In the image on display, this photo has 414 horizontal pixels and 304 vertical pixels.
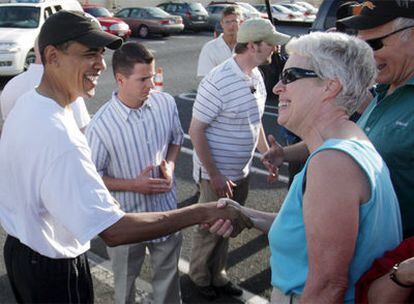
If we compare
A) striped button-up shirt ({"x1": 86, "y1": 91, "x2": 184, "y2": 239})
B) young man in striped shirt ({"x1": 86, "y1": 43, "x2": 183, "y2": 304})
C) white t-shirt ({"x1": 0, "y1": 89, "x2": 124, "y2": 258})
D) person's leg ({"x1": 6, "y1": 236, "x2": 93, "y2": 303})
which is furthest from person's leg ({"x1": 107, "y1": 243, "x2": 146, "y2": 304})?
white t-shirt ({"x1": 0, "y1": 89, "x2": 124, "y2": 258})

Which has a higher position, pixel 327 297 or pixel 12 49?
pixel 327 297

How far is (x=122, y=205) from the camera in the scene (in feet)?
10.00

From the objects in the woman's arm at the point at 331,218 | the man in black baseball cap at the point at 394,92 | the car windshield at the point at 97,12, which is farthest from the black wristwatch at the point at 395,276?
the car windshield at the point at 97,12

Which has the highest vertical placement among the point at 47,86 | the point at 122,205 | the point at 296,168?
the point at 47,86

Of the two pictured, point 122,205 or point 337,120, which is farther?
point 122,205

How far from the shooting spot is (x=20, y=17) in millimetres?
11945

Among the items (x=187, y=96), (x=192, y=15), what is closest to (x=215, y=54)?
(x=187, y=96)

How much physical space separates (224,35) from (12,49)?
21.6ft

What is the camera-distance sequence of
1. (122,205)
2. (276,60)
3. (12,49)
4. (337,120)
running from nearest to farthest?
(337,120)
(122,205)
(276,60)
(12,49)

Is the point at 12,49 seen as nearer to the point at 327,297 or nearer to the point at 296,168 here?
the point at 296,168

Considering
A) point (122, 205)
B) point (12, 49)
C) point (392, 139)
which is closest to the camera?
point (392, 139)

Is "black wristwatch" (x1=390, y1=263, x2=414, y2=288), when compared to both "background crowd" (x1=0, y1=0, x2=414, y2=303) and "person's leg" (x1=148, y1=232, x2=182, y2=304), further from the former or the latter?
"person's leg" (x1=148, y1=232, x2=182, y2=304)

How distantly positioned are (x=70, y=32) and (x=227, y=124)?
1.55 m

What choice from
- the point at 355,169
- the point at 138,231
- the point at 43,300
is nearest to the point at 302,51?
the point at 355,169
